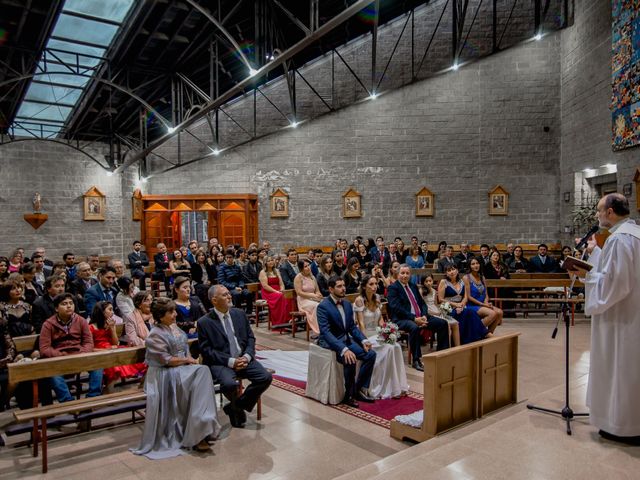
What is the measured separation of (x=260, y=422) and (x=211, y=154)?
10.7 metres

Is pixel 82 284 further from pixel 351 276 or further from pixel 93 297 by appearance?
pixel 351 276

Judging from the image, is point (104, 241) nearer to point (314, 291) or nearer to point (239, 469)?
point (314, 291)

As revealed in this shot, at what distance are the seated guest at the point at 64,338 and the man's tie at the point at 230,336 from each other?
1215 mm

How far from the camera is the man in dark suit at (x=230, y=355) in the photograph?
4207 millimetres

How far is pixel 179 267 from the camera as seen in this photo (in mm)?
9094

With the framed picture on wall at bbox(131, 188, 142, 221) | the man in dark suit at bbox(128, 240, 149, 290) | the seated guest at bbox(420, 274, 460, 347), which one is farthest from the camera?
the framed picture on wall at bbox(131, 188, 142, 221)

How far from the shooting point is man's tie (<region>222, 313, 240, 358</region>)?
4.39 m

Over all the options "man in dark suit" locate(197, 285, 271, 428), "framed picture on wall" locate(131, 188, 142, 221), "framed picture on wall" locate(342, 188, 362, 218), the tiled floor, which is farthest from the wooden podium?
"framed picture on wall" locate(131, 188, 142, 221)

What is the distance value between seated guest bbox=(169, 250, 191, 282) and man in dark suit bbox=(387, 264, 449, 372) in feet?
13.9

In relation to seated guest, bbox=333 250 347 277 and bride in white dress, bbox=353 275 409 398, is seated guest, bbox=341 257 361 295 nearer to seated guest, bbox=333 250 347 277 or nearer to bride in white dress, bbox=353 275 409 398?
seated guest, bbox=333 250 347 277

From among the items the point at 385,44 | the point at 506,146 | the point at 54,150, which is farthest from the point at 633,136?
the point at 54,150

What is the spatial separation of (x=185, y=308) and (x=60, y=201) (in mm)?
10906

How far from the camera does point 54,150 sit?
562 inches

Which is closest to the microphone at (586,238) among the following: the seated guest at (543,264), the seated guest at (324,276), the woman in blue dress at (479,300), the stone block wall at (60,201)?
the woman in blue dress at (479,300)
